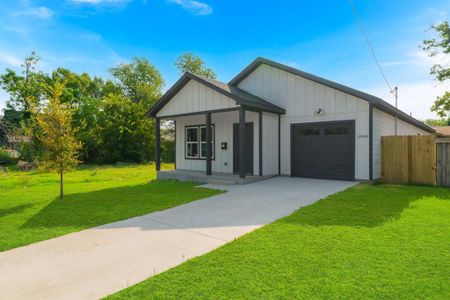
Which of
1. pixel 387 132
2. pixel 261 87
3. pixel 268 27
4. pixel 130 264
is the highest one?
pixel 268 27

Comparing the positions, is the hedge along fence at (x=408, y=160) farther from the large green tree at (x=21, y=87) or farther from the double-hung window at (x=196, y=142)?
the large green tree at (x=21, y=87)

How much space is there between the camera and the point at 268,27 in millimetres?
16344

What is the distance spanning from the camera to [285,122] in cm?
1208

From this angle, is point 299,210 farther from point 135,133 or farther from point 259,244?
point 135,133

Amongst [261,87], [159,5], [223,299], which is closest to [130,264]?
[223,299]

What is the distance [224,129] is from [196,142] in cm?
192

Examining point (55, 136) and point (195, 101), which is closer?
point (55, 136)

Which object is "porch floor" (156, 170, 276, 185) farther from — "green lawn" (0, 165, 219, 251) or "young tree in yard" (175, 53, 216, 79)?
"young tree in yard" (175, 53, 216, 79)

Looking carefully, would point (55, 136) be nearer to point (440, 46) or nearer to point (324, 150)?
point (324, 150)

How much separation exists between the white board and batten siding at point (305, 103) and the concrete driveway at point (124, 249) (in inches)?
174

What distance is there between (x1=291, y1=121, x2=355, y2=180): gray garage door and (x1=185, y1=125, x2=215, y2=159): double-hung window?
160 inches

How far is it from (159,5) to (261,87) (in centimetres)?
669

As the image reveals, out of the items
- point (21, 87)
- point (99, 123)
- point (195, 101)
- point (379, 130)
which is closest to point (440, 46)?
point (379, 130)

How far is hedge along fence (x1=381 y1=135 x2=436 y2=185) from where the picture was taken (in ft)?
31.6
